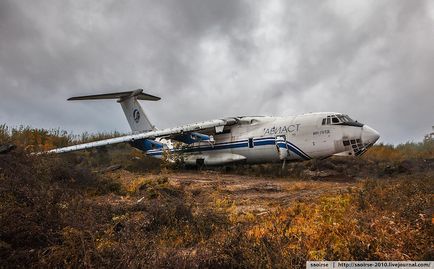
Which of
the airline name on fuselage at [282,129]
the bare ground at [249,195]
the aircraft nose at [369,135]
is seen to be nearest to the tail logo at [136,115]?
the airline name on fuselage at [282,129]

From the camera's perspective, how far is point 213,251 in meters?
4.21

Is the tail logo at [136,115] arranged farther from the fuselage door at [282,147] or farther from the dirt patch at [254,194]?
the dirt patch at [254,194]

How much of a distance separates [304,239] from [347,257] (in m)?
0.66

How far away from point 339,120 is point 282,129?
8.54 ft

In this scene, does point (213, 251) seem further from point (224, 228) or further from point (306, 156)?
point (306, 156)

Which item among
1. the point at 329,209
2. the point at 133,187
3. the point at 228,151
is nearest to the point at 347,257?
the point at 329,209

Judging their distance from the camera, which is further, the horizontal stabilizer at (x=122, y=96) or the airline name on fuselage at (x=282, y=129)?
the horizontal stabilizer at (x=122, y=96)

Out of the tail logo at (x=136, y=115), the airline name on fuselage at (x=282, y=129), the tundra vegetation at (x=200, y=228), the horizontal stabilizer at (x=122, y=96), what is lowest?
the tundra vegetation at (x=200, y=228)

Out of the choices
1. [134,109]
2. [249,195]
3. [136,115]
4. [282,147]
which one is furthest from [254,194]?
[134,109]

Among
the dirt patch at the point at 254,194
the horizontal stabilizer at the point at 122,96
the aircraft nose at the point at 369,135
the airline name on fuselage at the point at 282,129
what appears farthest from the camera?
the horizontal stabilizer at the point at 122,96

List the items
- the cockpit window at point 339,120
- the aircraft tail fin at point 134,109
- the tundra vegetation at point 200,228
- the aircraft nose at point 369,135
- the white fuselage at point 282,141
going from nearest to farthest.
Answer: the tundra vegetation at point 200,228, the aircraft nose at point 369,135, the white fuselage at point 282,141, the cockpit window at point 339,120, the aircraft tail fin at point 134,109

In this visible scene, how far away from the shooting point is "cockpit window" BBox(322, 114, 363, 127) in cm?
1515

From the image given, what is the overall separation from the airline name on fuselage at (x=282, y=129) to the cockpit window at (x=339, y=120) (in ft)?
4.27

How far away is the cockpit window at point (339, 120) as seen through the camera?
49.7 ft
